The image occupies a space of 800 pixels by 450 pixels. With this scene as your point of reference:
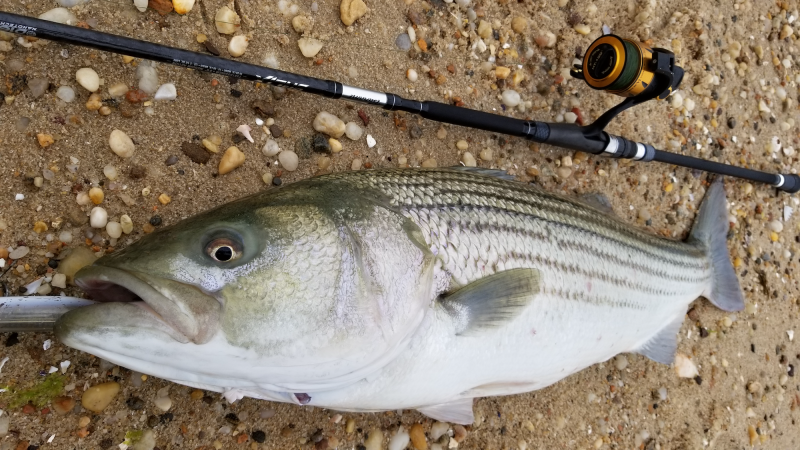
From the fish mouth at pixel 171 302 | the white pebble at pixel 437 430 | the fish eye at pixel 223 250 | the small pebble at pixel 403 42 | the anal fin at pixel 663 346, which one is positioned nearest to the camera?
the fish mouth at pixel 171 302

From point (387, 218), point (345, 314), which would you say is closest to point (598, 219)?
point (387, 218)

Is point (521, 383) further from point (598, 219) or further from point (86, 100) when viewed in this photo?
point (86, 100)

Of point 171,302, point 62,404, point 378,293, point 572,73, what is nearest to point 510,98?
point 572,73

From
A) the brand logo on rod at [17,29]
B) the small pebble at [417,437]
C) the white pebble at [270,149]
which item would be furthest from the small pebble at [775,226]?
the brand logo on rod at [17,29]

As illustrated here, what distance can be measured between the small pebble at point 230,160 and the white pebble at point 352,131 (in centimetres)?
51

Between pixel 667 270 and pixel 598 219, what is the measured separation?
564 millimetres

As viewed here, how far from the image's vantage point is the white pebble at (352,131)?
92.7 inches

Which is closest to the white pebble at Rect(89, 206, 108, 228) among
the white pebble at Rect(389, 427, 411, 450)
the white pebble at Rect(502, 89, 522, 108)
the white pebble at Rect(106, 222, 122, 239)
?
the white pebble at Rect(106, 222, 122, 239)

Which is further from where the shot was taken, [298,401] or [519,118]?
[519,118]

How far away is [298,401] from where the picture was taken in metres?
1.66

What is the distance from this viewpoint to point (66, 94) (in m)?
1.93

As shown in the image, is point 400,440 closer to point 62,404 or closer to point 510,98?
point 62,404

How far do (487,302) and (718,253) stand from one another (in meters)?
1.96

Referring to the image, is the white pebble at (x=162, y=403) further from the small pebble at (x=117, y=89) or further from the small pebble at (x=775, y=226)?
the small pebble at (x=775, y=226)
